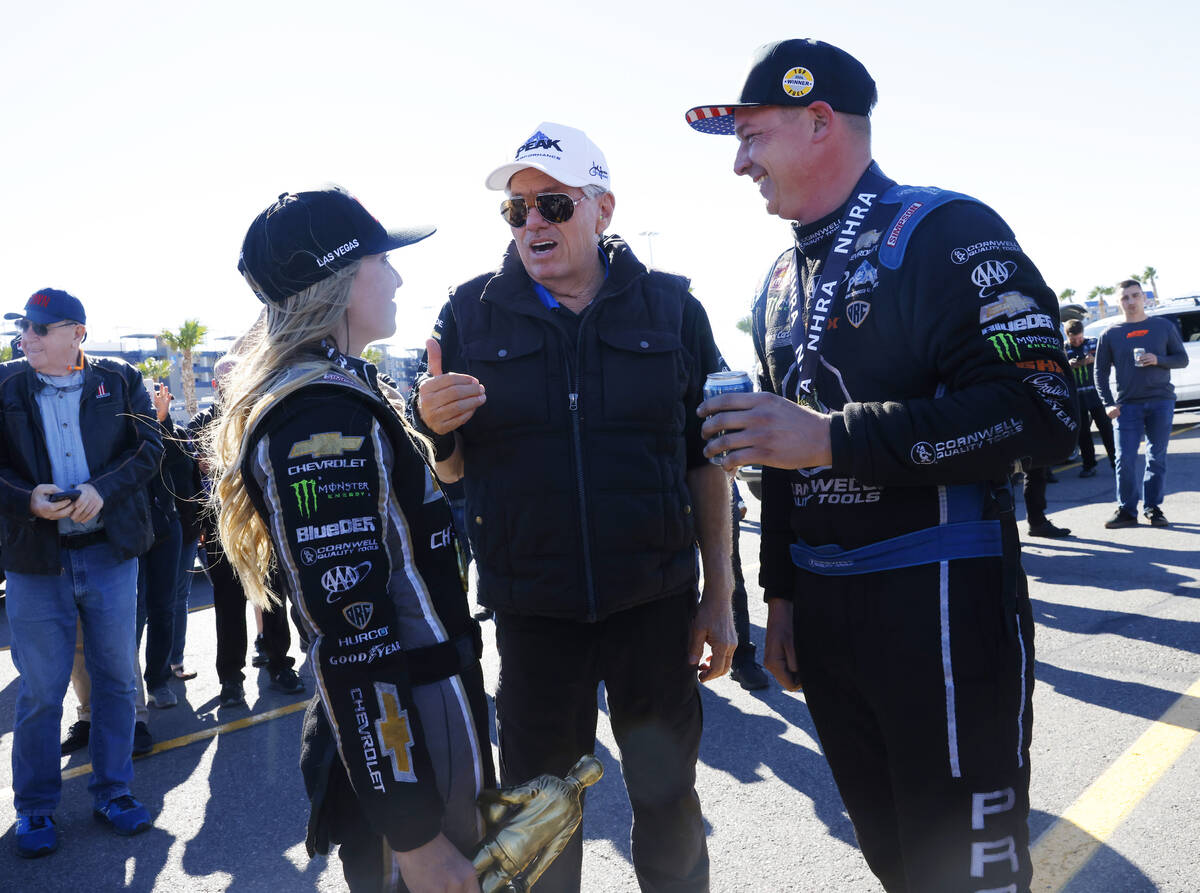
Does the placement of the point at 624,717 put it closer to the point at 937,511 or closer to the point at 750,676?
the point at 937,511

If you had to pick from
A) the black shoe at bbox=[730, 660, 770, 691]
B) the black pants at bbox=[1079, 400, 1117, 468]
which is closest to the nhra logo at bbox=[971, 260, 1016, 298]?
the black shoe at bbox=[730, 660, 770, 691]

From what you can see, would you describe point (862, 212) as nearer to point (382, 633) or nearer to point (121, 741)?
point (382, 633)

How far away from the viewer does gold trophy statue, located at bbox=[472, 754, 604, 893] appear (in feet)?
5.26

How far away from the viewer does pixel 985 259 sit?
1702 mm

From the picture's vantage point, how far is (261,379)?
1.72 meters

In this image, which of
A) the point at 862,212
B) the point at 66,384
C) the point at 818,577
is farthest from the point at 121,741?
the point at 862,212

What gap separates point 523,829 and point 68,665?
3047 millimetres

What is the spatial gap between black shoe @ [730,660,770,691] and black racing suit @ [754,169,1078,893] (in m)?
2.73

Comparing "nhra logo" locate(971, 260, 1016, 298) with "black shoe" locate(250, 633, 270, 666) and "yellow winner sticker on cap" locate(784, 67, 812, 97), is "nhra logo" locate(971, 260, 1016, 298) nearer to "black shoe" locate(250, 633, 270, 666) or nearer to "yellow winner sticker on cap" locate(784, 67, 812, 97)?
"yellow winner sticker on cap" locate(784, 67, 812, 97)

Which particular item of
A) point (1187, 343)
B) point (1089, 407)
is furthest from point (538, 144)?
point (1187, 343)

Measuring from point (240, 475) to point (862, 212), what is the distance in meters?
1.45

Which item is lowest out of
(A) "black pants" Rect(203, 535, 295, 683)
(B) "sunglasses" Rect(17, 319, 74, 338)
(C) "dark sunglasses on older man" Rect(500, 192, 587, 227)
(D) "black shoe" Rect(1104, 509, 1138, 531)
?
(D) "black shoe" Rect(1104, 509, 1138, 531)

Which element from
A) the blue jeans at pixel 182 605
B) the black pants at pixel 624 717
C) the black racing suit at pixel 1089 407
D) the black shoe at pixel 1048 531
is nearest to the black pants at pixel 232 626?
the blue jeans at pixel 182 605

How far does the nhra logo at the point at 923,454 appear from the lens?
1.65m
